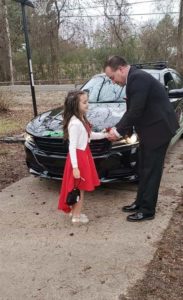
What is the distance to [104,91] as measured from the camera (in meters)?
6.31

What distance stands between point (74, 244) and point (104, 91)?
309 cm

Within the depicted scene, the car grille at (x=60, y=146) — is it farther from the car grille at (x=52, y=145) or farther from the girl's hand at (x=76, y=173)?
the girl's hand at (x=76, y=173)

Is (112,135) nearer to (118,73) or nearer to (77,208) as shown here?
(118,73)


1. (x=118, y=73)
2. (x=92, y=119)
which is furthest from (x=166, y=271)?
(x=92, y=119)

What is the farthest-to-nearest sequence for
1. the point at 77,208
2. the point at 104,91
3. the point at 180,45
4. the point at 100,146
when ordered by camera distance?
1. the point at 180,45
2. the point at 104,91
3. the point at 100,146
4. the point at 77,208

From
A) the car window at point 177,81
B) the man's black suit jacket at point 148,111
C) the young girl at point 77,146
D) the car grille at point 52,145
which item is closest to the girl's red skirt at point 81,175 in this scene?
the young girl at point 77,146

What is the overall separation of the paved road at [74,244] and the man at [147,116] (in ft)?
1.79

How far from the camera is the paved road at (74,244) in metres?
3.18

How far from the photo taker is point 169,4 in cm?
2841

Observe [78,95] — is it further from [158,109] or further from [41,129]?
[41,129]

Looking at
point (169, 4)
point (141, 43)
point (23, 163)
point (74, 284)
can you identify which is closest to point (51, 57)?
point (141, 43)

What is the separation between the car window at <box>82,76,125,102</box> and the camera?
607 centimetres

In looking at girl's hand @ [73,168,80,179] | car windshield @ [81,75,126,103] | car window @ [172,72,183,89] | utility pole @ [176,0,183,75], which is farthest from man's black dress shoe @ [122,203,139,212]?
utility pole @ [176,0,183,75]

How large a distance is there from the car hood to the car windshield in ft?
0.79
